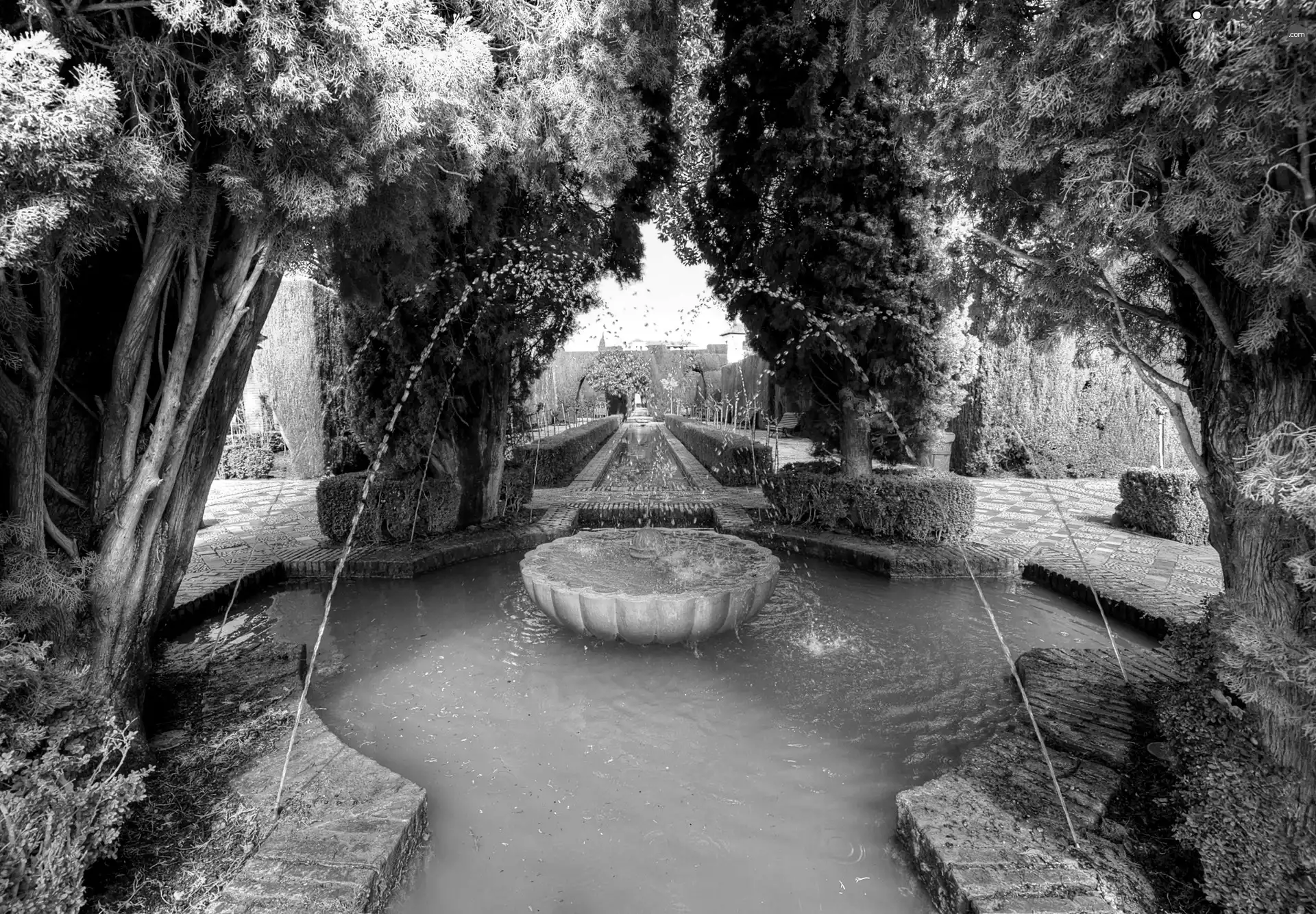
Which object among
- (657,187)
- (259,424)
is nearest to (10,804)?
(657,187)

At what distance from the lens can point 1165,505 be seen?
21.7ft

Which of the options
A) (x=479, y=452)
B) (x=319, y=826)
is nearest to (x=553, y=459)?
(x=479, y=452)

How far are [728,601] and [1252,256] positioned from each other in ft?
9.59

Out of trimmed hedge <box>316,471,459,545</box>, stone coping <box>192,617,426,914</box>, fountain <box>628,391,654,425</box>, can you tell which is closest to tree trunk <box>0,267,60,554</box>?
stone coping <box>192,617,426,914</box>

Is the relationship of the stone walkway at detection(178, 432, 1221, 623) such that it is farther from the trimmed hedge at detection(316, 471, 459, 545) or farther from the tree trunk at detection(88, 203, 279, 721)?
the tree trunk at detection(88, 203, 279, 721)

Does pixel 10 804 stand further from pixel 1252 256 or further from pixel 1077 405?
pixel 1077 405

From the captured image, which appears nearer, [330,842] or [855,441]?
[330,842]

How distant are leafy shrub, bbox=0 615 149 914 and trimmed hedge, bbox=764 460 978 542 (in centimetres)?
619

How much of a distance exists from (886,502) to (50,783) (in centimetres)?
637

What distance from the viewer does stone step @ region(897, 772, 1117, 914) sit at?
5.40 ft

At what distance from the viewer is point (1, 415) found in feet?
6.95

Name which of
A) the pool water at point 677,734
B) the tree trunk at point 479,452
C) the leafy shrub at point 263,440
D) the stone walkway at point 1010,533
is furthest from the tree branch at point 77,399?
the leafy shrub at point 263,440

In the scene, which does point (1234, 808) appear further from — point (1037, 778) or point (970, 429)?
point (970, 429)

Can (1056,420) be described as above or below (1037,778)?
above
